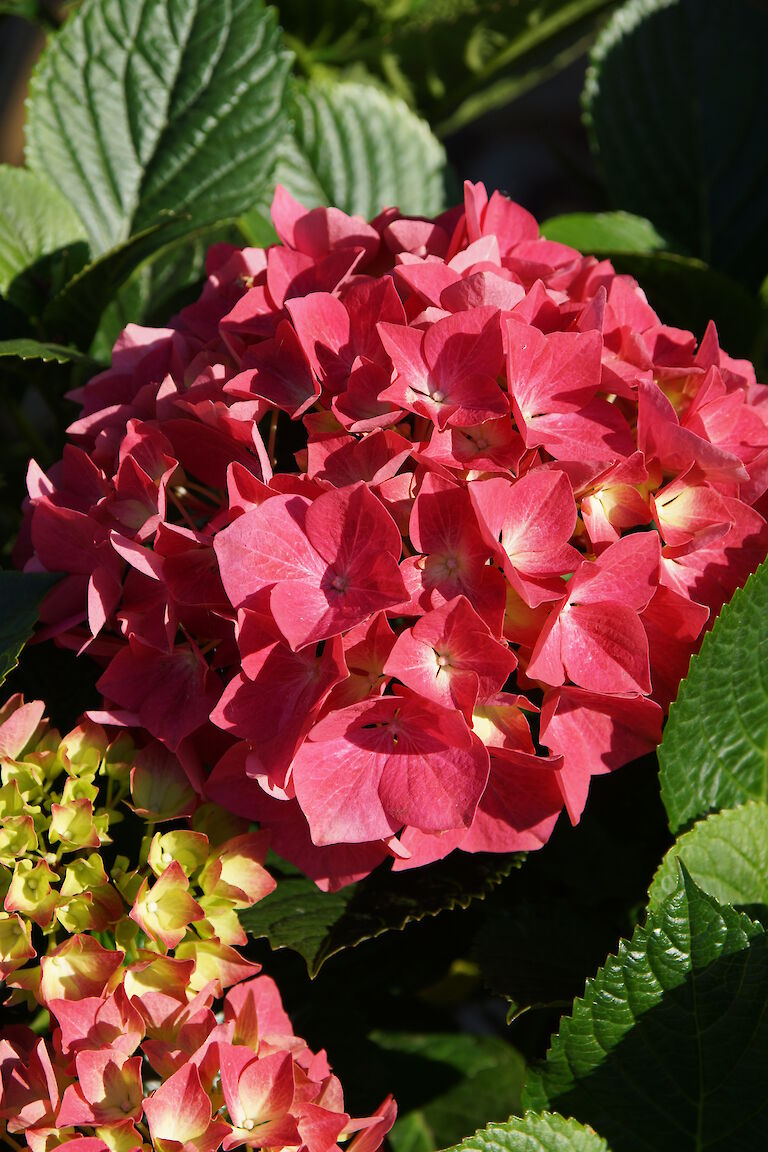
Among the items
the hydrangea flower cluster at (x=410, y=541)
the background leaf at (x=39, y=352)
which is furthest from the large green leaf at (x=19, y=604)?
the background leaf at (x=39, y=352)

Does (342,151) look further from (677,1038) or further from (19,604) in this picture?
(677,1038)

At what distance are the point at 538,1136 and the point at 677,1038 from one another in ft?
0.30

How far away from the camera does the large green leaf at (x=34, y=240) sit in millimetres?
878

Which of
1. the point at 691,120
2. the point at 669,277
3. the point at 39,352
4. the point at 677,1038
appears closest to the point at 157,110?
the point at 39,352

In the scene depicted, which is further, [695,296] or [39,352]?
[695,296]

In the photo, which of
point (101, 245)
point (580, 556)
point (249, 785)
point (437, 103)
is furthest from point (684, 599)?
point (437, 103)

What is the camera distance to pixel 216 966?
1.84 feet

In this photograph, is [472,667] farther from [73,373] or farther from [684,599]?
[73,373]

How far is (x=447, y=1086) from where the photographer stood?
0.90m

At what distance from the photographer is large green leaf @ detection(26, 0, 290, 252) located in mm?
926

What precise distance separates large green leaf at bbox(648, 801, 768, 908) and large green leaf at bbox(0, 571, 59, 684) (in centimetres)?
38

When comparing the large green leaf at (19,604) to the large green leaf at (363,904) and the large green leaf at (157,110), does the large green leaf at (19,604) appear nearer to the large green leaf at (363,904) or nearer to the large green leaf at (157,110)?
the large green leaf at (363,904)

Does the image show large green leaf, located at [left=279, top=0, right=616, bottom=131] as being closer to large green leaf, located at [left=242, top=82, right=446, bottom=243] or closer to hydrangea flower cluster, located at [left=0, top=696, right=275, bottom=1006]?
large green leaf, located at [left=242, top=82, right=446, bottom=243]

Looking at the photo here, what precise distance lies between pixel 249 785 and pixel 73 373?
17.7 inches
